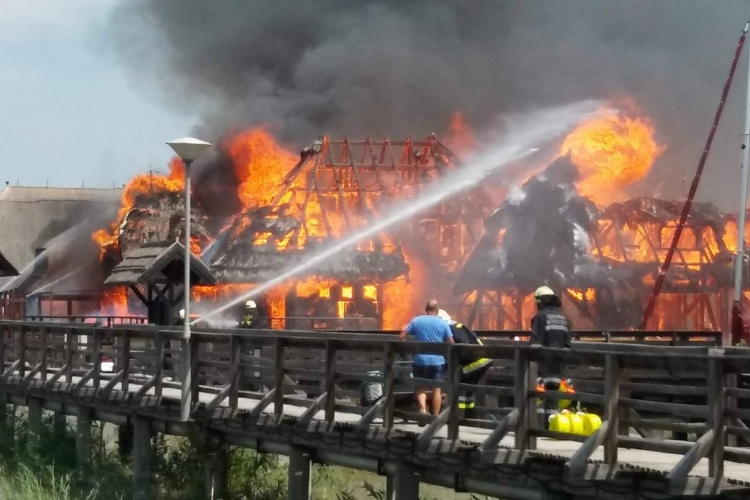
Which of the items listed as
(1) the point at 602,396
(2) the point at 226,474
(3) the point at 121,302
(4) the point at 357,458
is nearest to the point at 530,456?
(1) the point at 602,396

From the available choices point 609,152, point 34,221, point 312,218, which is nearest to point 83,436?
point 312,218

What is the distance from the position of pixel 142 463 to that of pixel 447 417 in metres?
7.61

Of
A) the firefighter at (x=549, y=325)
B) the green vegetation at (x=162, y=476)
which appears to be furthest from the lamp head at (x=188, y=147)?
the firefighter at (x=549, y=325)

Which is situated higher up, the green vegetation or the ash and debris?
the ash and debris

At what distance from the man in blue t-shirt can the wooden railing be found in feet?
0.63

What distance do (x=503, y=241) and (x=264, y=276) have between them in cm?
876

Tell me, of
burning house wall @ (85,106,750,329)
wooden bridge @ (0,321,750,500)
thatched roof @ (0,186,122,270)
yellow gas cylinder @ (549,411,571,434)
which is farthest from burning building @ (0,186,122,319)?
yellow gas cylinder @ (549,411,571,434)

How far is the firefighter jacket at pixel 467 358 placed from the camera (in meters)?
13.4

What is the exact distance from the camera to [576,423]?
12.3 m

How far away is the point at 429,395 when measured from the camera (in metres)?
15.6

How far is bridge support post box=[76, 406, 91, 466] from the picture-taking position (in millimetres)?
22047

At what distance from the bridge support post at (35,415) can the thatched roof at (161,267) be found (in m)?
3.15

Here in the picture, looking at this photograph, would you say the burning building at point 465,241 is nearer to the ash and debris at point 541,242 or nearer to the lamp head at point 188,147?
the ash and debris at point 541,242

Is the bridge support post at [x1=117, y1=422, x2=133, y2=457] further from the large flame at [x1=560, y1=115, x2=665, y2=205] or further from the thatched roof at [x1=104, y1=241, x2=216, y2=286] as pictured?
the large flame at [x1=560, y1=115, x2=665, y2=205]
